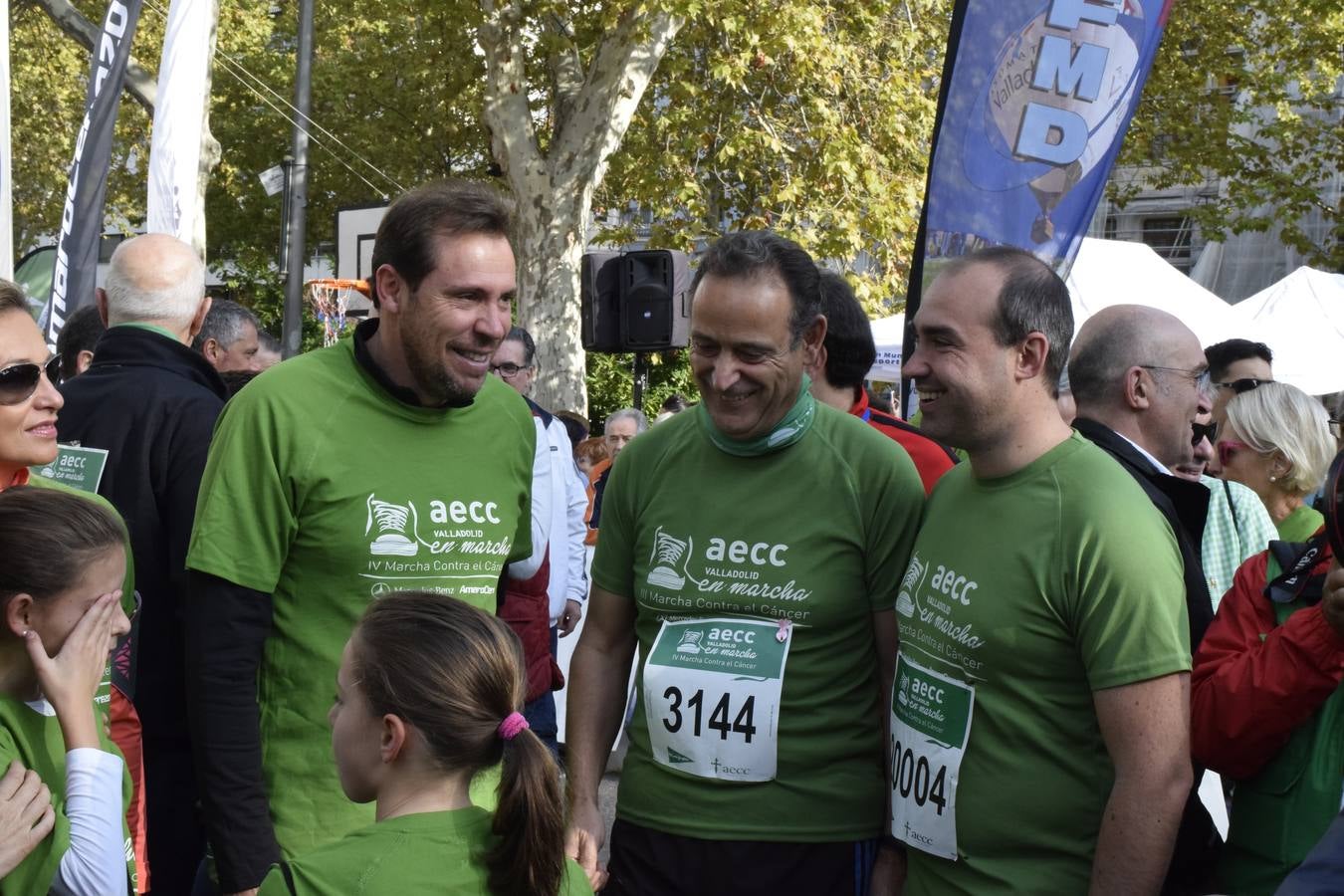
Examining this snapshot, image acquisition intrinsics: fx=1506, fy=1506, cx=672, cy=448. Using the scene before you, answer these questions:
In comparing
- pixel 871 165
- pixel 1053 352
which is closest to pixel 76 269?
pixel 1053 352

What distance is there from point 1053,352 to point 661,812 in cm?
120

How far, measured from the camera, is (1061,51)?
4.83m

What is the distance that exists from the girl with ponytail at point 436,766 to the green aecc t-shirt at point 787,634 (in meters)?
0.62

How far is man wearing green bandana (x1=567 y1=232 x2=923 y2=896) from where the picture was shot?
2965 millimetres

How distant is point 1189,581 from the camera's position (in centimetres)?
299

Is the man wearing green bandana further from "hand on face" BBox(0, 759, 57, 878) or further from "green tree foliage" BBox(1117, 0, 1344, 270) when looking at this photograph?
"green tree foliage" BBox(1117, 0, 1344, 270)

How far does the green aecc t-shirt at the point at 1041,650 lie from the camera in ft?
8.27

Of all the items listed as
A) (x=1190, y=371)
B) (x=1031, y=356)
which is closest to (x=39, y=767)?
(x=1031, y=356)

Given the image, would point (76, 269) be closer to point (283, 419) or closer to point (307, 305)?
point (283, 419)

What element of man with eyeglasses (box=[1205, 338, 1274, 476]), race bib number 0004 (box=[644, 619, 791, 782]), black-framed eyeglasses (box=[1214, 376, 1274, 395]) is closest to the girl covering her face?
race bib number 0004 (box=[644, 619, 791, 782])

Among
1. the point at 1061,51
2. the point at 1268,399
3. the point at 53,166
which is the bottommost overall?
the point at 53,166

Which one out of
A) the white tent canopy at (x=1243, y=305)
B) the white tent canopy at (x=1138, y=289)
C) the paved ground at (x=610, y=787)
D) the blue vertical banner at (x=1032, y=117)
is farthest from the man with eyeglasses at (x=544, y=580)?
the white tent canopy at (x=1138, y=289)

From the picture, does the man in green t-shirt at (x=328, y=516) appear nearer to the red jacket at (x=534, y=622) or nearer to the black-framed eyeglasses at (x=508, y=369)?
the red jacket at (x=534, y=622)

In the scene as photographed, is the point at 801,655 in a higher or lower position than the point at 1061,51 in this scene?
lower
